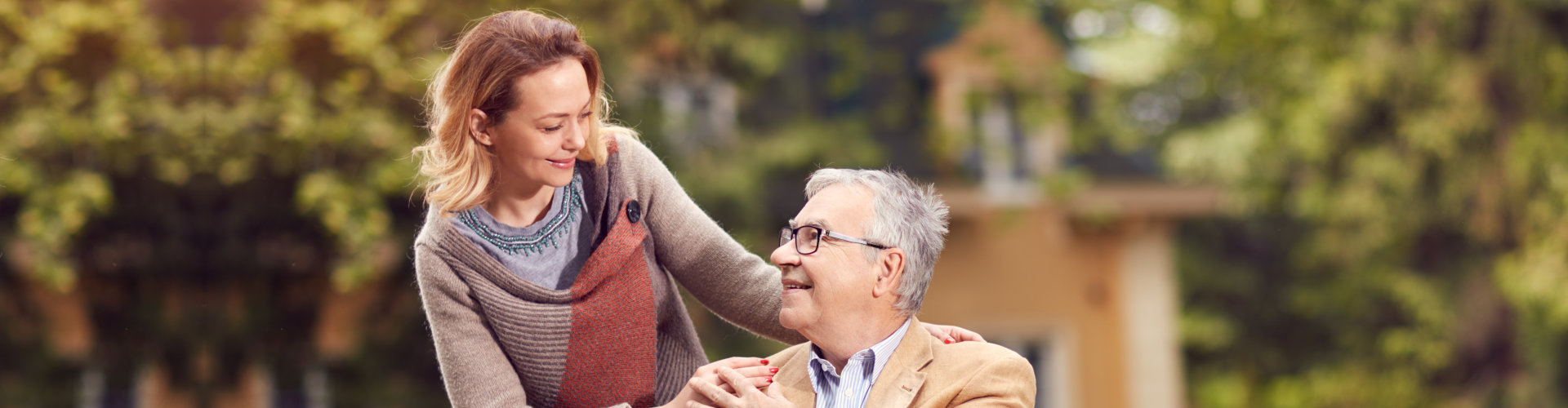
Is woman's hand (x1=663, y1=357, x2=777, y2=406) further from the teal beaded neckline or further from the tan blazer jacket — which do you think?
the teal beaded neckline

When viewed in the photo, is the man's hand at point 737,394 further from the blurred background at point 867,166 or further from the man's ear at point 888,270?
the blurred background at point 867,166

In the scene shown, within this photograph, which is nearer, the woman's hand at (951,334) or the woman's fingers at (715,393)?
the woman's fingers at (715,393)

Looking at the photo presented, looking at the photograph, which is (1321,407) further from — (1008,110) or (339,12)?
(339,12)

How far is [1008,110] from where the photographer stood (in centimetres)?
1274

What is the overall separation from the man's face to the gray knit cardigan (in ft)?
0.77

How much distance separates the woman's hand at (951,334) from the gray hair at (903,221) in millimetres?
128

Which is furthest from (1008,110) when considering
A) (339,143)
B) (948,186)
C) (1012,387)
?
(1012,387)

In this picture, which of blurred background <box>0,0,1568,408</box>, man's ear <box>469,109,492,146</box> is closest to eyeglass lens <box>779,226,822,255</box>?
man's ear <box>469,109,492,146</box>

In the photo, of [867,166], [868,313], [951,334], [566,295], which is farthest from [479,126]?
[867,166]

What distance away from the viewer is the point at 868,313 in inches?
109

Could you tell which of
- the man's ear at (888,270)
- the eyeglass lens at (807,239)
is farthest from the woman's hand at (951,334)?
the eyeglass lens at (807,239)

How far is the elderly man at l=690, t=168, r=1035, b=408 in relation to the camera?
8.90 feet

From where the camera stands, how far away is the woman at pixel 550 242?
2611 millimetres

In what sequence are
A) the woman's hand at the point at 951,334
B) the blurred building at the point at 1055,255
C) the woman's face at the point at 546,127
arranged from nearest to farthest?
the woman's face at the point at 546,127, the woman's hand at the point at 951,334, the blurred building at the point at 1055,255
